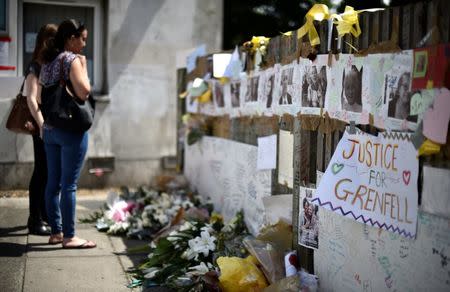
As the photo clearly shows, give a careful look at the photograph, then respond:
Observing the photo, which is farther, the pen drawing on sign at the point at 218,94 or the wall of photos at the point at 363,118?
the pen drawing on sign at the point at 218,94

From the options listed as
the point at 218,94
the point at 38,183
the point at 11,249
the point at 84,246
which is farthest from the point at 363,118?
the point at 38,183

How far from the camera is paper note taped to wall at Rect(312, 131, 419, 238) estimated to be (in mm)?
3230

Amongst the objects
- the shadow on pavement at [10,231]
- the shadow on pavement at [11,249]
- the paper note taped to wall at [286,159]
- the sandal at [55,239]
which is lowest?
the shadow on pavement at [11,249]

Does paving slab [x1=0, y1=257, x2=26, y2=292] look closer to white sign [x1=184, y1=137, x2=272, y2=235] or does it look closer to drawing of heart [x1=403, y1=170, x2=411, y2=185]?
white sign [x1=184, y1=137, x2=272, y2=235]

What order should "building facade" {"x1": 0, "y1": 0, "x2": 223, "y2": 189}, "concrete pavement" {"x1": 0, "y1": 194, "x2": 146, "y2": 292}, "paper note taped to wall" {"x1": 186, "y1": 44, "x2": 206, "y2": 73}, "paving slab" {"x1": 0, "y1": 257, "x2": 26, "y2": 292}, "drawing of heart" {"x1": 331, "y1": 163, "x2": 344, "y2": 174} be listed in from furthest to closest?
"building facade" {"x1": 0, "y1": 0, "x2": 223, "y2": 189} → "paper note taped to wall" {"x1": 186, "y1": 44, "x2": 206, "y2": 73} → "concrete pavement" {"x1": 0, "y1": 194, "x2": 146, "y2": 292} → "paving slab" {"x1": 0, "y1": 257, "x2": 26, "y2": 292} → "drawing of heart" {"x1": 331, "y1": 163, "x2": 344, "y2": 174}

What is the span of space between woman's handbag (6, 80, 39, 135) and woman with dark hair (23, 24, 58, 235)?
0.04 m

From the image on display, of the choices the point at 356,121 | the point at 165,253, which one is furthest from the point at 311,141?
the point at 165,253

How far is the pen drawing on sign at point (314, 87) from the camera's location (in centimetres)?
416

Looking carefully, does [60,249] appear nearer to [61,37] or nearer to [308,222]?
[61,37]

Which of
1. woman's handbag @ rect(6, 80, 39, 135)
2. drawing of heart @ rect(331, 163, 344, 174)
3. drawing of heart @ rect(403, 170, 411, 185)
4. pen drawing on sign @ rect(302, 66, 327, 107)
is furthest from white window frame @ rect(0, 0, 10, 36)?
drawing of heart @ rect(403, 170, 411, 185)

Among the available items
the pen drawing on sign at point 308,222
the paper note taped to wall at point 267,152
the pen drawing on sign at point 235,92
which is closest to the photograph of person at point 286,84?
the paper note taped to wall at point 267,152

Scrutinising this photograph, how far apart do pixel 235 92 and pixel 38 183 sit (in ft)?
6.85

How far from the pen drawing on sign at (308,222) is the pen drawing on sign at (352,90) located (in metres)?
0.73

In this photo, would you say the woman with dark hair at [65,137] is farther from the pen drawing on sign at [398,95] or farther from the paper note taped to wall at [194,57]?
the pen drawing on sign at [398,95]
